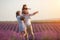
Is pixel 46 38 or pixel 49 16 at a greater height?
pixel 49 16

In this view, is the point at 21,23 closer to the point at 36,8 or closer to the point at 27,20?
the point at 27,20

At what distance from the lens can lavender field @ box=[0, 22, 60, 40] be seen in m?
1.33

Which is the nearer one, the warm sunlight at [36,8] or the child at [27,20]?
the child at [27,20]

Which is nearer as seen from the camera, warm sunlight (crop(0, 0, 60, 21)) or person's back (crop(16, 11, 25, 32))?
person's back (crop(16, 11, 25, 32))

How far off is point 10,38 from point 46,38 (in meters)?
0.27

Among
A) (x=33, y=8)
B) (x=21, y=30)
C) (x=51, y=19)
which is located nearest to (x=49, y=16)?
(x=51, y=19)

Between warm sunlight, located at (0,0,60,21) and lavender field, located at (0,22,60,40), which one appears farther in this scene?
warm sunlight, located at (0,0,60,21)

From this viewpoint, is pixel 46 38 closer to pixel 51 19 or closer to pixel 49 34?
pixel 49 34

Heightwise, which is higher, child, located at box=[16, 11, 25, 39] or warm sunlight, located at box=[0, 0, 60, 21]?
warm sunlight, located at box=[0, 0, 60, 21]

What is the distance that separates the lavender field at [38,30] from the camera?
133 cm

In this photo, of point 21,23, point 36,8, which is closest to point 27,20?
point 21,23

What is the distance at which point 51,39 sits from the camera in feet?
4.29

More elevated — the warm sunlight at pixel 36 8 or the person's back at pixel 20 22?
the warm sunlight at pixel 36 8

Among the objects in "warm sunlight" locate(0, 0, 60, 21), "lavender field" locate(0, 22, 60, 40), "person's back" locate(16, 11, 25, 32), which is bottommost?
"lavender field" locate(0, 22, 60, 40)
